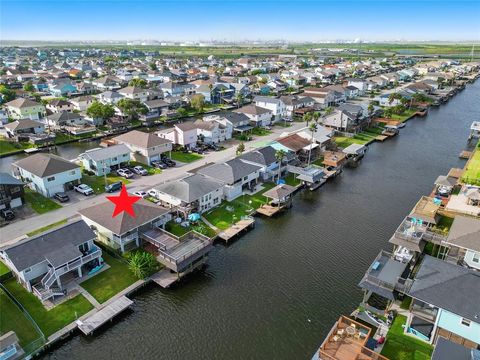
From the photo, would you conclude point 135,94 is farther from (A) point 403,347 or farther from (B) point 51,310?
(A) point 403,347

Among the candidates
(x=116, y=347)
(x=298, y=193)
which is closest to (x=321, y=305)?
(x=116, y=347)

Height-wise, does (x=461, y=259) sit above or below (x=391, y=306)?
above

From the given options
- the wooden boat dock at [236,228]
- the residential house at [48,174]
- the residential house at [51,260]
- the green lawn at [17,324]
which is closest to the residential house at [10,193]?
the residential house at [48,174]

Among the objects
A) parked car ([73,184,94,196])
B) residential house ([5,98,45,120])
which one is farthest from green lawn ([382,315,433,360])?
residential house ([5,98,45,120])

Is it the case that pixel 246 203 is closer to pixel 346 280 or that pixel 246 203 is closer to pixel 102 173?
pixel 346 280

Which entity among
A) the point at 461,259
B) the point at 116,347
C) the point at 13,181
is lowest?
the point at 116,347

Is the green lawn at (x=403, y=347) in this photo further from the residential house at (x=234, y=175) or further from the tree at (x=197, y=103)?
the tree at (x=197, y=103)

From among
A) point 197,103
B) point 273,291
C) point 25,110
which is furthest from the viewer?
point 197,103

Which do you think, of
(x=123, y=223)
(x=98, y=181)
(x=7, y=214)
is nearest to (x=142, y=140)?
(x=98, y=181)
